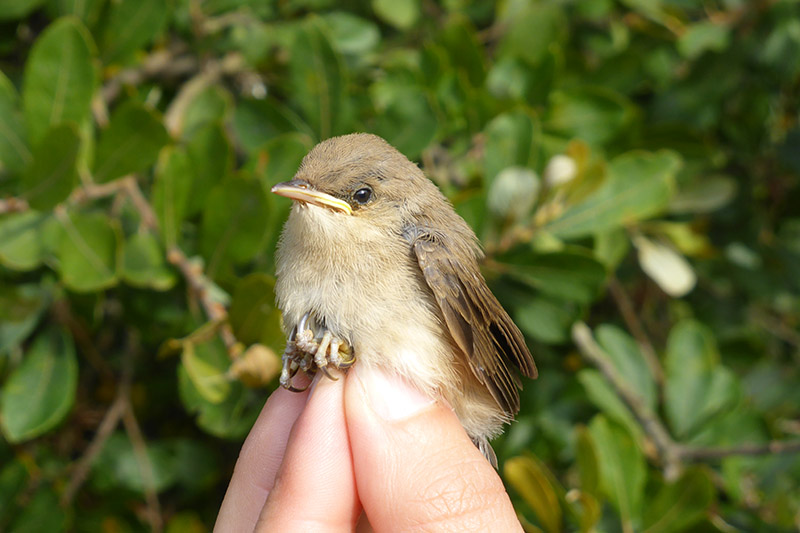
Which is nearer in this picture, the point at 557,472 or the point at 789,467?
the point at 789,467

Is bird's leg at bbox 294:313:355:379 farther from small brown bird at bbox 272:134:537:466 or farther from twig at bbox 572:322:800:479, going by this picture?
twig at bbox 572:322:800:479

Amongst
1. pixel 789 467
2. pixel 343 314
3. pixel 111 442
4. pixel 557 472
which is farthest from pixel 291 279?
pixel 789 467

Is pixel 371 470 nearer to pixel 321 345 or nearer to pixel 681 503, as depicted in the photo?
pixel 321 345

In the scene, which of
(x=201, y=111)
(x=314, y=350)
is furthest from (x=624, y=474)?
(x=201, y=111)

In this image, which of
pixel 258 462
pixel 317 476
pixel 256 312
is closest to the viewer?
pixel 317 476

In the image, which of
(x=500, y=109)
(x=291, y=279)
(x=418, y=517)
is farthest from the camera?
(x=500, y=109)

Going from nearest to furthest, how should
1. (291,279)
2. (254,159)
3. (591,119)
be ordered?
(291,279), (254,159), (591,119)

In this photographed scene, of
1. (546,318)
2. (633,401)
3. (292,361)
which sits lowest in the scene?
(633,401)

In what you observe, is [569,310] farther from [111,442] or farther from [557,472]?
[111,442]

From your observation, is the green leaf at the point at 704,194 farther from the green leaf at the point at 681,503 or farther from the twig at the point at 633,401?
the green leaf at the point at 681,503
